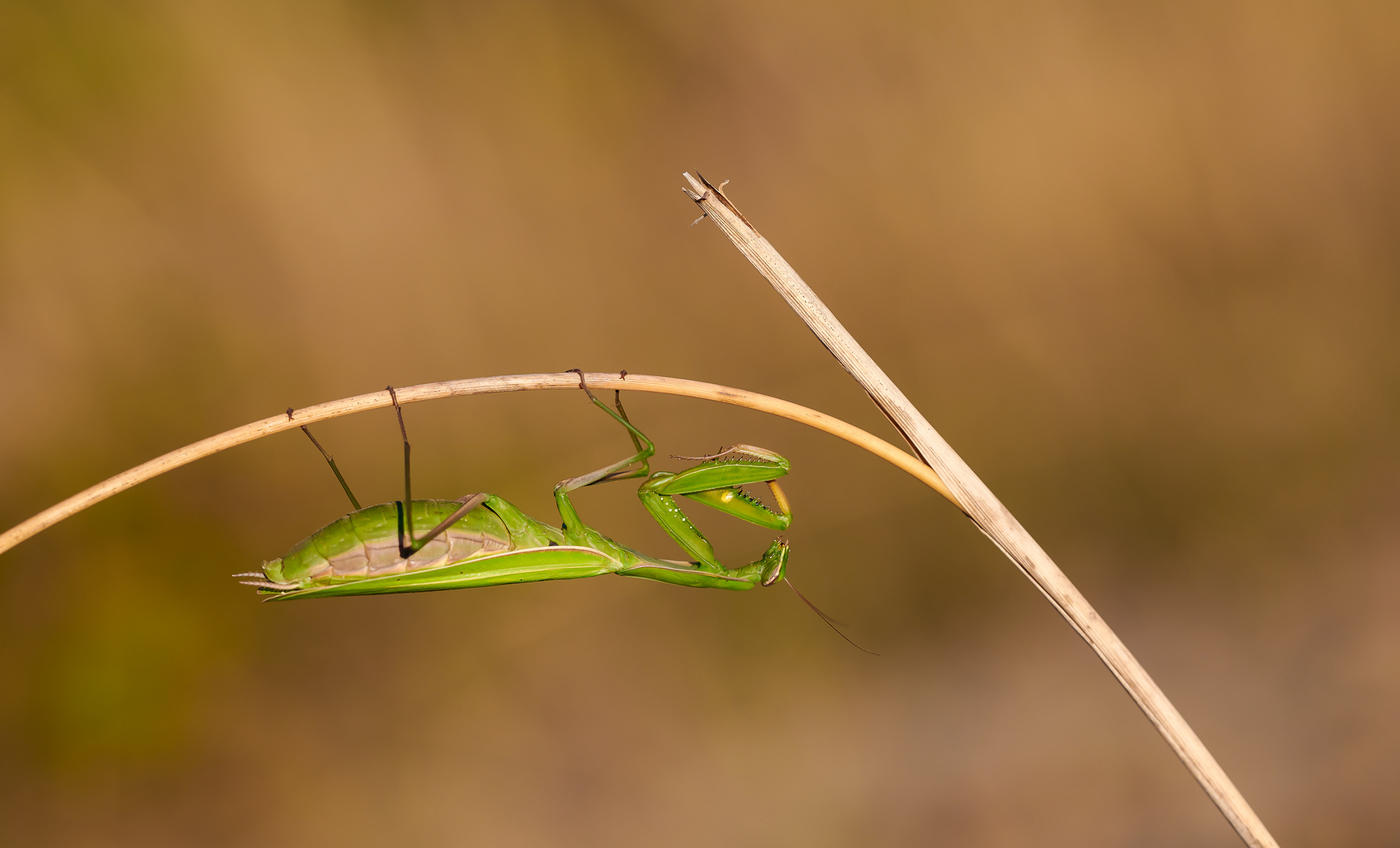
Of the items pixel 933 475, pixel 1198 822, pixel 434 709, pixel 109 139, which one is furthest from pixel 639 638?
pixel 109 139

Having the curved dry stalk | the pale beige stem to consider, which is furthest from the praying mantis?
the pale beige stem

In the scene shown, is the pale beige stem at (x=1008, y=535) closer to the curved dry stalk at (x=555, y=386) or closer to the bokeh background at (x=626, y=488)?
the curved dry stalk at (x=555, y=386)

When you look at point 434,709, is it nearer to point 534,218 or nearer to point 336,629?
point 336,629

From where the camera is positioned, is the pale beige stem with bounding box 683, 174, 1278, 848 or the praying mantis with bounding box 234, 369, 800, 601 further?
the praying mantis with bounding box 234, 369, 800, 601

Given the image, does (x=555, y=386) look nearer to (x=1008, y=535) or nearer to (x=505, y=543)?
(x=505, y=543)

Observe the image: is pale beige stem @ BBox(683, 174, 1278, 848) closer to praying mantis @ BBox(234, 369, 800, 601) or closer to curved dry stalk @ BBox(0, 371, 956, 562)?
curved dry stalk @ BBox(0, 371, 956, 562)
